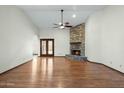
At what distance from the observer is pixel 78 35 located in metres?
14.9

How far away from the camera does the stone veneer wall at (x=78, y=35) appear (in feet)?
Result: 44.9

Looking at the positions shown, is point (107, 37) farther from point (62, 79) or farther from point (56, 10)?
point (62, 79)

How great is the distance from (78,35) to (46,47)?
13.7ft

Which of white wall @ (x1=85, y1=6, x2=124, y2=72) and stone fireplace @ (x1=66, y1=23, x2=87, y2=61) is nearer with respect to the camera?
white wall @ (x1=85, y1=6, x2=124, y2=72)

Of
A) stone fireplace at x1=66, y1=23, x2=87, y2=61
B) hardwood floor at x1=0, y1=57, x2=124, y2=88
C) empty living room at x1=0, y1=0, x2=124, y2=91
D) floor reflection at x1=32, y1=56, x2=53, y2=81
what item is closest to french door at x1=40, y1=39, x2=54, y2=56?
stone fireplace at x1=66, y1=23, x2=87, y2=61

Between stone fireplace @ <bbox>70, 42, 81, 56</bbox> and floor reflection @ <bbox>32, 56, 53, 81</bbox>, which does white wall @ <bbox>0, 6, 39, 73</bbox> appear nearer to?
floor reflection @ <bbox>32, 56, 53, 81</bbox>

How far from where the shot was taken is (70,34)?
56.6 feet

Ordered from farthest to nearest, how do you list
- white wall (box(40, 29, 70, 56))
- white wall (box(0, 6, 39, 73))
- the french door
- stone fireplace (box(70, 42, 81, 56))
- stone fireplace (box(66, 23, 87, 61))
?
the french door → white wall (box(40, 29, 70, 56)) → stone fireplace (box(70, 42, 81, 56)) → stone fireplace (box(66, 23, 87, 61)) → white wall (box(0, 6, 39, 73))

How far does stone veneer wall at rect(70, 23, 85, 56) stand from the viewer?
13672 mm

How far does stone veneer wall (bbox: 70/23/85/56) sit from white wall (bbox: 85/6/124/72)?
1.79 m

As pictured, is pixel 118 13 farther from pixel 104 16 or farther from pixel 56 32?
pixel 56 32
